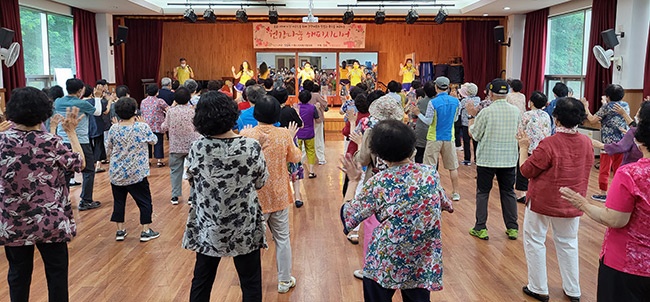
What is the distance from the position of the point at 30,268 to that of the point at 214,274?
0.99 m

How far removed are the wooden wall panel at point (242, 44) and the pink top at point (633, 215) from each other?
13.7m

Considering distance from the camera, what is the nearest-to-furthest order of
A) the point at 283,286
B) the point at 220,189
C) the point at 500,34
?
the point at 220,189 < the point at 283,286 < the point at 500,34

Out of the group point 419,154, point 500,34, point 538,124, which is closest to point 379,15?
point 500,34

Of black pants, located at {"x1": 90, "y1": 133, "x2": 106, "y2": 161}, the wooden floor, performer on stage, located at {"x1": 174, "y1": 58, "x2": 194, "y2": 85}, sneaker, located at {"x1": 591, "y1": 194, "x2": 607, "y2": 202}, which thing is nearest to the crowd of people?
the wooden floor

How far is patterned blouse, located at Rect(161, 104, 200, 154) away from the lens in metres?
5.34

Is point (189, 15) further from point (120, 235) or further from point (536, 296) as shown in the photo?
point (536, 296)

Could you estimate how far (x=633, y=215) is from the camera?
77.4 inches

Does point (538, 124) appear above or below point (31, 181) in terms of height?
above

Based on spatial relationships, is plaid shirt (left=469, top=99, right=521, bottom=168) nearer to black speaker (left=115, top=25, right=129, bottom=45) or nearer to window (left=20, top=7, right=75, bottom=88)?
window (left=20, top=7, right=75, bottom=88)

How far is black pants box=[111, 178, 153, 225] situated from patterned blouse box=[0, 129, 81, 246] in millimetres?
1841

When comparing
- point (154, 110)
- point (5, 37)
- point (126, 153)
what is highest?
point (5, 37)

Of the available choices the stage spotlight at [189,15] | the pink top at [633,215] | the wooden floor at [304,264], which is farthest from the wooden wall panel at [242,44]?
the pink top at [633,215]

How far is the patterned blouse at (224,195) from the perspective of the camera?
2.27 m

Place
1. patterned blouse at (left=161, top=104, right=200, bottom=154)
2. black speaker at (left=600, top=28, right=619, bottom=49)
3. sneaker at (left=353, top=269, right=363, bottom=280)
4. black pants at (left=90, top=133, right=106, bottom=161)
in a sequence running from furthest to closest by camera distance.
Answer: black speaker at (left=600, top=28, right=619, bottom=49) → black pants at (left=90, top=133, right=106, bottom=161) → patterned blouse at (left=161, top=104, right=200, bottom=154) → sneaker at (left=353, top=269, right=363, bottom=280)
